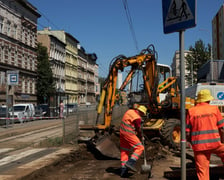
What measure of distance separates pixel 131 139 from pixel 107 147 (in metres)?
2.70

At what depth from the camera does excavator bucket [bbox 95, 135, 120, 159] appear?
9.58 m

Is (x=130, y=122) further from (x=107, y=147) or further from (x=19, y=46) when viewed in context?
(x=19, y=46)

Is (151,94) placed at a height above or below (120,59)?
below

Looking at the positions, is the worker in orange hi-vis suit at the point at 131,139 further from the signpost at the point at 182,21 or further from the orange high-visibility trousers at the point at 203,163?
the signpost at the point at 182,21

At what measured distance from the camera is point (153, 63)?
1198 centimetres

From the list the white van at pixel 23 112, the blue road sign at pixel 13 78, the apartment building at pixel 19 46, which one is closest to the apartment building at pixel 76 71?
the apartment building at pixel 19 46

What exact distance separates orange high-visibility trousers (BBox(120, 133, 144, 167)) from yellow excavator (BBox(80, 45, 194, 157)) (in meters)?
2.28

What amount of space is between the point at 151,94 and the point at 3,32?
34.4 meters

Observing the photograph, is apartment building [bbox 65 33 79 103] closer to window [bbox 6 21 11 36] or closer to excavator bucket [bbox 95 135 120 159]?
window [bbox 6 21 11 36]

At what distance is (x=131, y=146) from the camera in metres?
7.20

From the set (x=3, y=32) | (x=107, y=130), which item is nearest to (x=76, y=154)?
(x=107, y=130)

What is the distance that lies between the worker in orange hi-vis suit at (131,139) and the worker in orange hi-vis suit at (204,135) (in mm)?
1937

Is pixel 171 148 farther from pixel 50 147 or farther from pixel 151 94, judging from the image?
pixel 50 147

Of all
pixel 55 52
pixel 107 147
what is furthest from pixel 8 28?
pixel 107 147
